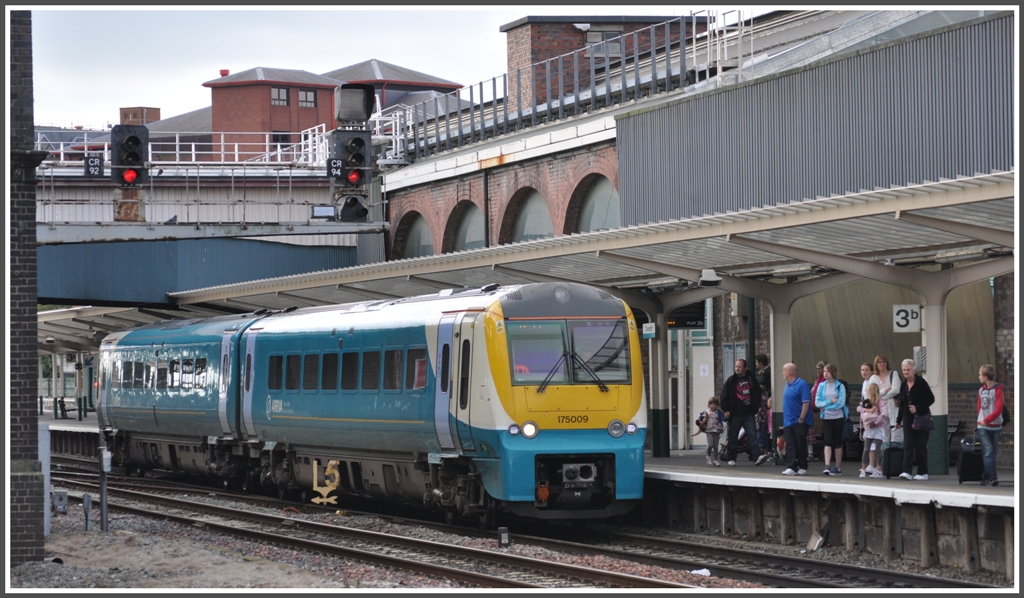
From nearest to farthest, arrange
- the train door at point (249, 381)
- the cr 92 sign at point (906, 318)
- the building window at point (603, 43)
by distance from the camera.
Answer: the cr 92 sign at point (906, 318)
the train door at point (249, 381)
the building window at point (603, 43)

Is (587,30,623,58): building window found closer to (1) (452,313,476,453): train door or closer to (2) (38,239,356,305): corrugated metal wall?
(2) (38,239,356,305): corrugated metal wall

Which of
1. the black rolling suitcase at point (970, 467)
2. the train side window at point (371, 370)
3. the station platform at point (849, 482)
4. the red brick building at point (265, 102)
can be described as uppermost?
the red brick building at point (265, 102)

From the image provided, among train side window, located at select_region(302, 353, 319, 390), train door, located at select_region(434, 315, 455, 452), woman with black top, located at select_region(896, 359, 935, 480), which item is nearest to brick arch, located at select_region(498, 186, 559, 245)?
train side window, located at select_region(302, 353, 319, 390)

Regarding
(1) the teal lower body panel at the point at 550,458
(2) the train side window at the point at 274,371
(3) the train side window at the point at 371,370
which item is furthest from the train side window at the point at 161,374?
(1) the teal lower body panel at the point at 550,458

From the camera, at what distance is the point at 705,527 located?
1784 centimetres

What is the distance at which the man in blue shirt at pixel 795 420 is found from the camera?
58.7 feet

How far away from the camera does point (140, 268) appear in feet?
127

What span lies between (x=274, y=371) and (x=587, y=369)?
6.64 meters

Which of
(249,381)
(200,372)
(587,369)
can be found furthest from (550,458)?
(200,372)

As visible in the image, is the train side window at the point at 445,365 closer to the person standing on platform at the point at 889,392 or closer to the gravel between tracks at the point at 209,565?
the gravel between tracks at the point at 209,565

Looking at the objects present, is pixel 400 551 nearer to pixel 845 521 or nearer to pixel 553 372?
pixel 553 372

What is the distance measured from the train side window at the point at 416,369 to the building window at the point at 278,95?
76.5 m

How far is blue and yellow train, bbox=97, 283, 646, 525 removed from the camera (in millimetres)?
16703

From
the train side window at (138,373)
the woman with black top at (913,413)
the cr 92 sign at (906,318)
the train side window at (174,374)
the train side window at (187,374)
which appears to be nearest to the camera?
the woman with black top at (913,413)
